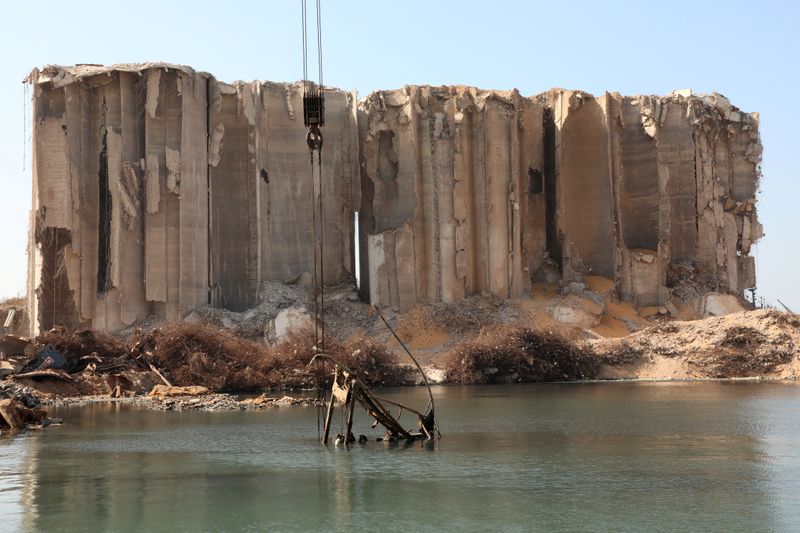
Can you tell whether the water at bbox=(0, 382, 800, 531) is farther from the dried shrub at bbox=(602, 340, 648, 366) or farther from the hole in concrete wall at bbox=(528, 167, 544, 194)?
the hole in concrete wall at bbox=(528, 167, 544, 194)

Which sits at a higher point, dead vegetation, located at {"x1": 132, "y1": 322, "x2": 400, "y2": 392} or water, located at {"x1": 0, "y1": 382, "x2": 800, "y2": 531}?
dead vegetation, located at {"x1": 132, "y1": 322, "x2": 400, "y2": 392}

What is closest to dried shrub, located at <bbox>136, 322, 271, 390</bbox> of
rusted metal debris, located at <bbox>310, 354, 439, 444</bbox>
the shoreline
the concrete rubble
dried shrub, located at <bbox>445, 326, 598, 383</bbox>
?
the shoreline

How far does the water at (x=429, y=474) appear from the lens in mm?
13148

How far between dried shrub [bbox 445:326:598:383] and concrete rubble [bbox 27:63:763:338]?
5677mm

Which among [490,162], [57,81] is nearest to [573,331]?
[490,162]

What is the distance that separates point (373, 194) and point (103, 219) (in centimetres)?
1110

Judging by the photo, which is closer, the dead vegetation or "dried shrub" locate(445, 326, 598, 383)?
the dead vegetation

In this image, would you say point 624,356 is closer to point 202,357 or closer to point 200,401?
point 202,357

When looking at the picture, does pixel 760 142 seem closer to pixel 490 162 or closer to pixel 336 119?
pixel 490 162

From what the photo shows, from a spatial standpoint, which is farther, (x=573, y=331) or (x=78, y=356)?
(x=573, y=331)

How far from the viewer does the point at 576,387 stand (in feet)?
113

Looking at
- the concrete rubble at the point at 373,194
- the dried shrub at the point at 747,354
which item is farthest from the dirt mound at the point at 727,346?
the concrete rubble at the point at 373,194

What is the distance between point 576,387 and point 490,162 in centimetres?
1366

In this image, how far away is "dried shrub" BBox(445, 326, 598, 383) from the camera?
1463 inches
